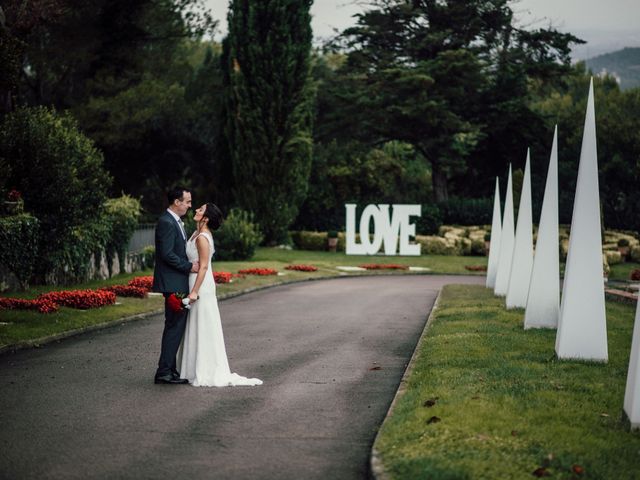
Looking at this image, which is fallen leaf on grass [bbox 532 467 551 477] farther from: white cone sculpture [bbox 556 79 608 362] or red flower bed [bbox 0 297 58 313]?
red flower bed [bbox 0 297 58 313]

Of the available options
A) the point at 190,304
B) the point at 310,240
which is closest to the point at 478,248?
the point at 310,240

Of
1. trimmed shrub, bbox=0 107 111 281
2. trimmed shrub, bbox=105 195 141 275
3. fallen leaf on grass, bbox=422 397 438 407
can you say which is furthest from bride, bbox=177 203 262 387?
trimmed shrub, bbox=105 195 141 275

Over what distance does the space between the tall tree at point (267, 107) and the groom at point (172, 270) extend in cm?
3024

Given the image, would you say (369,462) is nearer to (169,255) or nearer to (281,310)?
(169,255)

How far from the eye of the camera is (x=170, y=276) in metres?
10.3

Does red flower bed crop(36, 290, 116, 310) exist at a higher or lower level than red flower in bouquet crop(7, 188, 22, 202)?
lower

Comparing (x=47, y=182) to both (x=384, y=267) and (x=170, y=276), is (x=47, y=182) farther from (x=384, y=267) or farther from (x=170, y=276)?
(x=384, y=267)

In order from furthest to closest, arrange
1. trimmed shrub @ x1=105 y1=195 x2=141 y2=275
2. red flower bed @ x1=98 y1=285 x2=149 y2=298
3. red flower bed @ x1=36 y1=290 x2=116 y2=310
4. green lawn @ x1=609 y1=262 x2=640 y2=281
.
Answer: green lawn @ x1=609 y1=262 x2=640 y2=281, trimmed shrub @ x1=105 y1=195 x2=141 y2=275, red flower bed @ x1=98 y1=285 x2=149 y2=298, red flower bed @ x1=36 y1=290 x2=116 y2=310

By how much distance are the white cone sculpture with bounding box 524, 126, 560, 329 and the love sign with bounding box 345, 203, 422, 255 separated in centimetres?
2290

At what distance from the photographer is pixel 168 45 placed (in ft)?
149

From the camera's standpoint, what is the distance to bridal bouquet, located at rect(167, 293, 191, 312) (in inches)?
398

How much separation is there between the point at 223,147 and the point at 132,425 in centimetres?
3520

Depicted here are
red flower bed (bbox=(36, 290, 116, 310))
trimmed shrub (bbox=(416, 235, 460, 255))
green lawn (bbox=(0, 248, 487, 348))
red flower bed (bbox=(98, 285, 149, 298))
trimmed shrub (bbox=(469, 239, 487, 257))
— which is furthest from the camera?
trimmed shrub (bbox=(469, 239, 487, 257))

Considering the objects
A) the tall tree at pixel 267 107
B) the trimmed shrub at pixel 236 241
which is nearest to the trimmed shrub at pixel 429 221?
the tall tree at pixel 267 107
